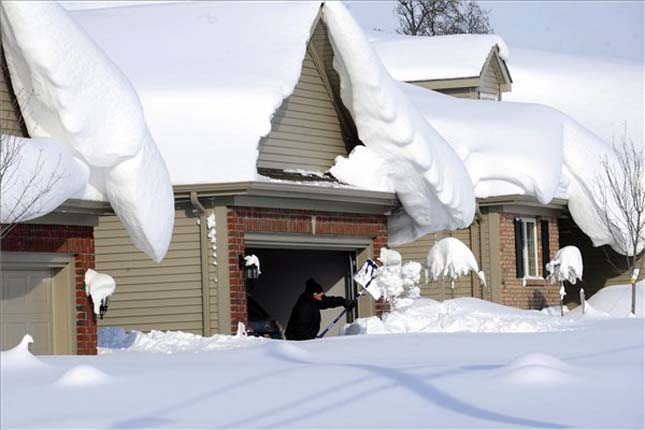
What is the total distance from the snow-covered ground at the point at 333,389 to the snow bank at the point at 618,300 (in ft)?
52.5

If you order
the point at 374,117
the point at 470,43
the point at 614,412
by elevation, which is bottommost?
the point at 614,412

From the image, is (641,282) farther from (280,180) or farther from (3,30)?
(3,30)

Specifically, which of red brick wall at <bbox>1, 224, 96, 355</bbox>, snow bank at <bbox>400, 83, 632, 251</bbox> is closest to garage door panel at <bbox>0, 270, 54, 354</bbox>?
red brick wall at <bbox>1, 224, 96, 355</bbox>

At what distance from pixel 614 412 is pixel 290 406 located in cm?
223

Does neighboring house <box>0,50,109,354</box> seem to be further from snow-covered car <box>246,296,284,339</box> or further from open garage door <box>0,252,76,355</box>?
snow-covered car <box>246,296,284,339</box>

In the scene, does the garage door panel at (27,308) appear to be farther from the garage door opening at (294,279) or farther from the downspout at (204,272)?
the garage door opening at (294,279)

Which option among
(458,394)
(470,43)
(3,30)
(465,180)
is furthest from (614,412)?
(470,43)

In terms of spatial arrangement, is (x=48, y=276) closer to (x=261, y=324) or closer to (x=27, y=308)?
(x=27, y=308)

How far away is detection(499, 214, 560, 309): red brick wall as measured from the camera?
2898 cm

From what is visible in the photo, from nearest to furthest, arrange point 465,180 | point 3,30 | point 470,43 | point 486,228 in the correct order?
point 3,30 < point 465,180 < point 486,228 < point 470,43

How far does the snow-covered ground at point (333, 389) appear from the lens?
9266mm

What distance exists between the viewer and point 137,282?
71.8 feet

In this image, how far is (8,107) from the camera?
16.9 metres

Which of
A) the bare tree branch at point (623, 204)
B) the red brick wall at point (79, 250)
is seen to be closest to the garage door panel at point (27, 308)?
the red brick wall at point (79, 250)
